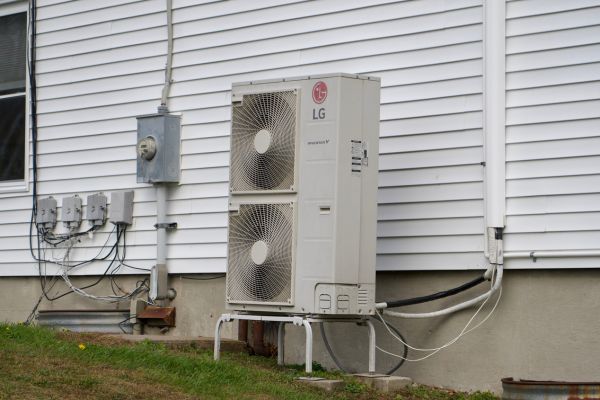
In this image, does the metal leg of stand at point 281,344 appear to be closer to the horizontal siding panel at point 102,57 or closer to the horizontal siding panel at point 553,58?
the horizontal siding panel at point 553,58

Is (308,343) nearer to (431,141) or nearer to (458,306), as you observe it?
(458,306)

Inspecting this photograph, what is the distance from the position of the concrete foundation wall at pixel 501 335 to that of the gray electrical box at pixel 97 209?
8.68 ft

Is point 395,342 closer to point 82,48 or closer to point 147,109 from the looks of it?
point 147,109

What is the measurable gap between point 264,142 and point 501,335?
→ 2.32 m

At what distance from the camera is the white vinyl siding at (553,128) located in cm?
823

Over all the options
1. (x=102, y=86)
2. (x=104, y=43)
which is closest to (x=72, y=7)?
(x=104, y=43)

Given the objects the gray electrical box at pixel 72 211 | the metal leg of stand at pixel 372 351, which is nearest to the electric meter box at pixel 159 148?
the gray electrical box at pixel 72 211

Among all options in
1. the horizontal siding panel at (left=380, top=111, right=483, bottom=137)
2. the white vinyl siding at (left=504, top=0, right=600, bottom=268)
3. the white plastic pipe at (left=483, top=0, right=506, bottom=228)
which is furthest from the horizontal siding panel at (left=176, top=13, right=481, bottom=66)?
the horizontal siding panel at (left=380, top=111, right=483, bottom=137)

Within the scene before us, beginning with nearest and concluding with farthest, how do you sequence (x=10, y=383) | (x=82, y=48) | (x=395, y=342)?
1. (x=10, y=383)
2. (x=395, y=342)
3. (x=82, y=48)

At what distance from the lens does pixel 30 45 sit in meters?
12.3

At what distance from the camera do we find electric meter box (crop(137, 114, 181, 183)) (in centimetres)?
1070

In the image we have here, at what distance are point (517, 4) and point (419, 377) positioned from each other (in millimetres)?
2978

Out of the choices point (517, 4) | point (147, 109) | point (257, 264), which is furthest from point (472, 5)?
point (147, 109)

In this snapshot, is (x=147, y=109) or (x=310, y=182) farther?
(x=147, y=109)
